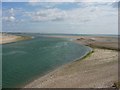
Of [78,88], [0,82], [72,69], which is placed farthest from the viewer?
[72,69]

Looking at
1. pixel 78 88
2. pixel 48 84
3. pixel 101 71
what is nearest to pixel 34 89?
pixel 48 84

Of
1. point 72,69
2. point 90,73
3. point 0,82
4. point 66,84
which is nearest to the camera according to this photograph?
point 66,84

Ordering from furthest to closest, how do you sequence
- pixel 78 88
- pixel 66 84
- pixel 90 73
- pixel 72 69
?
1. pixel 72 69
2. pixel 90 73
3. pixel 66 84
4. pixel 78 88

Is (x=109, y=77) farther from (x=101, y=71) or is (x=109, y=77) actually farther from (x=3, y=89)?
(x=3, y=89)

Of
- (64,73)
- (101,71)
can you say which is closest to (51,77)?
(64,73)

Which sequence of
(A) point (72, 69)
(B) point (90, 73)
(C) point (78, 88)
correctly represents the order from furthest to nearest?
(A) point (72, 69)
(B) point (90, 73)
(C) point (78, 88)

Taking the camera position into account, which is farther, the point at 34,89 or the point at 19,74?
the point at 19,74

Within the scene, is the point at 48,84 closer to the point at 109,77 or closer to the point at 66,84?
the point at 66,84

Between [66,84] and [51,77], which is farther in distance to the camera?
[51,77]
